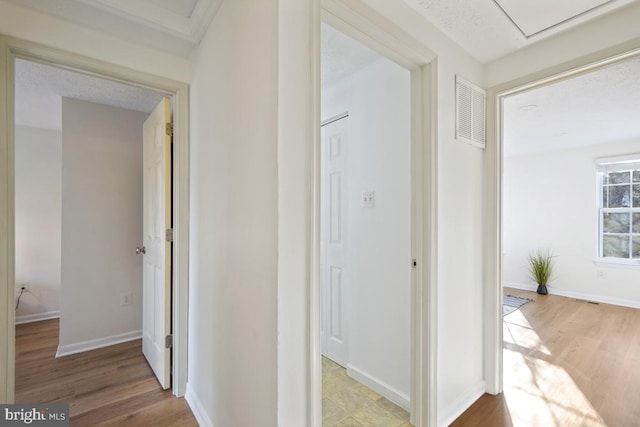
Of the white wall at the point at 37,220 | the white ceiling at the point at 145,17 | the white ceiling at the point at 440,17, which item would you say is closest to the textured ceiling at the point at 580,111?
the white ceiling at the point at 440,17

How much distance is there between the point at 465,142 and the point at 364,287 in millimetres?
1194

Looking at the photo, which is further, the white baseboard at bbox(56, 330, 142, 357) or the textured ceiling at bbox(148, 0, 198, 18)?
the white baseboard at bbox(56, 330, 142, 357)

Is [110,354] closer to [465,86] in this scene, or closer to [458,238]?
[458,238]

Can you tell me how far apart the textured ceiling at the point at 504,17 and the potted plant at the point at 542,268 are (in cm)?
432

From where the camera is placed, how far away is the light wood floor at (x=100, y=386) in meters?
1.79

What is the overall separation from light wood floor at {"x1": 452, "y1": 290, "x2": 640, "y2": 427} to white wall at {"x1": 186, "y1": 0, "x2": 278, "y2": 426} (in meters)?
1.38

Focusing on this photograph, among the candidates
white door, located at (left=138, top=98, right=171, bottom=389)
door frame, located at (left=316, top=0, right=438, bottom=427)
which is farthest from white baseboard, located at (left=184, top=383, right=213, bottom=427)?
door frame, located at (left=316, top=0, right=438, bottom=427)

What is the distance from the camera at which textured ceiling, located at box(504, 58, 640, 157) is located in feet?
7.73

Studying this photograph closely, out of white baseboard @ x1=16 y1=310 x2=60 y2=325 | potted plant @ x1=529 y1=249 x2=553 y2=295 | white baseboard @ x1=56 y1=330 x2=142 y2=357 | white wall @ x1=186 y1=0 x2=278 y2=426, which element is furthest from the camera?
potted plant @ x1=529 y1=249 x2=553 y2=295

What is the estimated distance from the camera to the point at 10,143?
1453 mm

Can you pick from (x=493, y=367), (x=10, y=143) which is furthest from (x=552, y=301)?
(x=10, y=143)

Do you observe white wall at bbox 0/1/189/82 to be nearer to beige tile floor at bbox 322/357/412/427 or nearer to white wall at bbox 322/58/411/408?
white wall at bbox 322/58/411/408

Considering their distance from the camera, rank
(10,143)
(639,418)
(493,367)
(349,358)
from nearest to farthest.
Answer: (10,143), (639,418), (493,367), (349,358)

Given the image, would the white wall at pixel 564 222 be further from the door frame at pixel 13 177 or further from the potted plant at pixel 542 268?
the door frame at pixel 13 177
